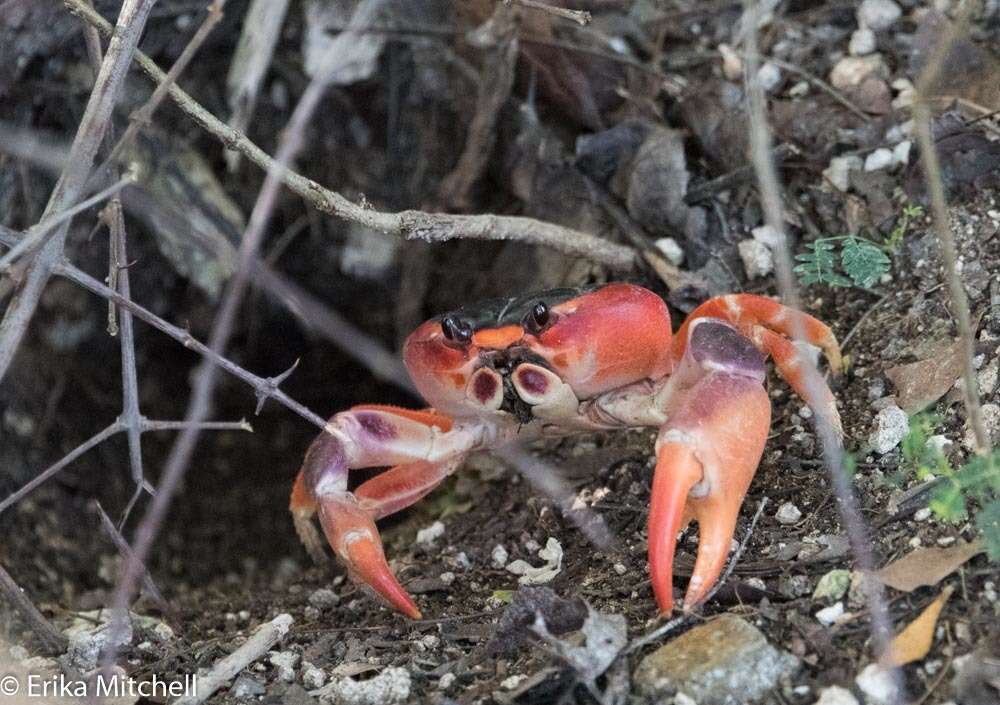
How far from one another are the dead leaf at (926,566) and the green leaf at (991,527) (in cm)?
9

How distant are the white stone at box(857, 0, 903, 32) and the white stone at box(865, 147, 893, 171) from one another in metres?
0.59

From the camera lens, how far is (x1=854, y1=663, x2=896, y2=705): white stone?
2.02 meters

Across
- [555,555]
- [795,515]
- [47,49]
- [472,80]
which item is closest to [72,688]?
[555,555]

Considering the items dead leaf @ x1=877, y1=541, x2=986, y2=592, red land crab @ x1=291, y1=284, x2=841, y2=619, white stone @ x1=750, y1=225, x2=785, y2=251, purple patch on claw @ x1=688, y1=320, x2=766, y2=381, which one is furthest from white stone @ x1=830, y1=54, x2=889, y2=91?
dead leaf @ x1=877, y1=541, x2=986, y2=592

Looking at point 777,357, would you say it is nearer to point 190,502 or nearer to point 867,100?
point 867,100

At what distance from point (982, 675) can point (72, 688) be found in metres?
1.93

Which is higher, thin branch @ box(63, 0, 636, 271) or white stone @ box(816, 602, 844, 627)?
thin branch @ box(63, 0, 636, 271)

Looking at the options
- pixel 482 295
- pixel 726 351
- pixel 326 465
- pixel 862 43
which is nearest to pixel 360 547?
pixel 326 465

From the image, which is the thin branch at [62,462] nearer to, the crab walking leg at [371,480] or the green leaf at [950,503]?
the crab walking leg at [371,480]

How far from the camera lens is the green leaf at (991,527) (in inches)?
82.1

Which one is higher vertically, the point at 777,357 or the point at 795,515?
the point at 777,357

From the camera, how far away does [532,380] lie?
2887mm

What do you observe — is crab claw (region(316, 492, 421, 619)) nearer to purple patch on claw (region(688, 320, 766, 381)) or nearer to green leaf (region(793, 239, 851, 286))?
purple patch on claw (region(688, 320, 766, 381))

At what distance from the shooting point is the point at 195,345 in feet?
8.00
